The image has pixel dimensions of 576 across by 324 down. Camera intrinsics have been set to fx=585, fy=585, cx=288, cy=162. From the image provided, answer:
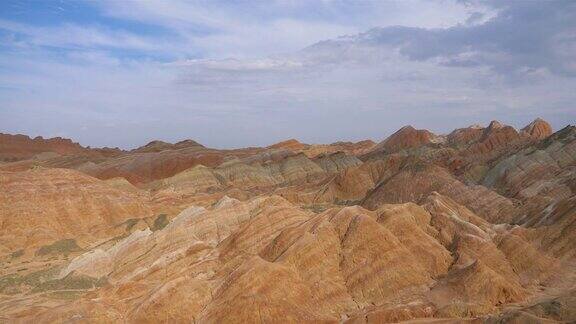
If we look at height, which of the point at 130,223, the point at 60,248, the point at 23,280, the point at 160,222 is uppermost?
the point at 130,223

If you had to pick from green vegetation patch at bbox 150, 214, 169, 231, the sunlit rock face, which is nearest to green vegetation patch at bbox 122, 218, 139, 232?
the sunlit rock face

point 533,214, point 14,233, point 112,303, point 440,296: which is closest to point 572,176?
point 533,214

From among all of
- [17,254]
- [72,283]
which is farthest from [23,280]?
[17,254]

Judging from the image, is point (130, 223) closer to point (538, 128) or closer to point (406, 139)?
point (406, 139)

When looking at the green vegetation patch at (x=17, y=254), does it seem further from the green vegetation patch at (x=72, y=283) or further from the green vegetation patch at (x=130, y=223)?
the green vegetation patch at (x=72, y=283)

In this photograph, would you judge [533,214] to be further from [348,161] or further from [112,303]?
[348,161]

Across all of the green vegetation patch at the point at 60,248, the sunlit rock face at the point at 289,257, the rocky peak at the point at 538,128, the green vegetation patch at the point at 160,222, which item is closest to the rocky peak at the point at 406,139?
the rocky peak at the point at 538,128
